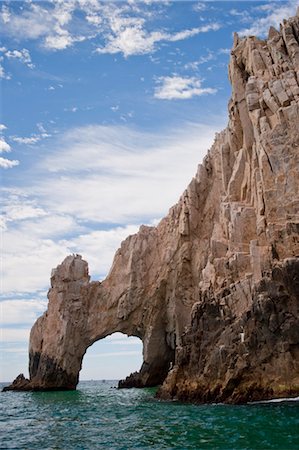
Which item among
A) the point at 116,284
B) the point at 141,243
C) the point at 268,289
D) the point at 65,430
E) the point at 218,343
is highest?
the point at 141,243

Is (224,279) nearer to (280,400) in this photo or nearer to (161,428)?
(280,400)

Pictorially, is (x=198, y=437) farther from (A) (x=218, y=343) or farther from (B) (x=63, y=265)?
(B) (x=63, y=265)

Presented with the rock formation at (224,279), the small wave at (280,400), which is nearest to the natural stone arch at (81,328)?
the rock formation at (224,279)

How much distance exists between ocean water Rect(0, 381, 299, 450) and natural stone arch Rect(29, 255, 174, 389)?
83.8ft

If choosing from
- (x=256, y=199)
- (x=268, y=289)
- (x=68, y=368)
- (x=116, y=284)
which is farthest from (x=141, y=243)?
(x=268, y=289)

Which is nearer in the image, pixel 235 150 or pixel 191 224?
pixel 235 150

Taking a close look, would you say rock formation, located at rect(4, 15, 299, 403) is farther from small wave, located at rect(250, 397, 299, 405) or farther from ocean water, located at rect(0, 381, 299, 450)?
ocean water, located at rect(0, 381, 299, 450)

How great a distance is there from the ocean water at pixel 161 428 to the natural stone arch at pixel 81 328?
83.8 feet

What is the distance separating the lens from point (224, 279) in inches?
1585

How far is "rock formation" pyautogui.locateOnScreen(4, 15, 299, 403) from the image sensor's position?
111ft

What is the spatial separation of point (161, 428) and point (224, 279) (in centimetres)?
1731

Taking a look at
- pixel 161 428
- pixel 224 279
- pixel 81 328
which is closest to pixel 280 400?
pixel 161 428

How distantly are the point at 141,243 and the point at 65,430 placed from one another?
3833 cm

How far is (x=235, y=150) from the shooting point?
50219 millimetres
